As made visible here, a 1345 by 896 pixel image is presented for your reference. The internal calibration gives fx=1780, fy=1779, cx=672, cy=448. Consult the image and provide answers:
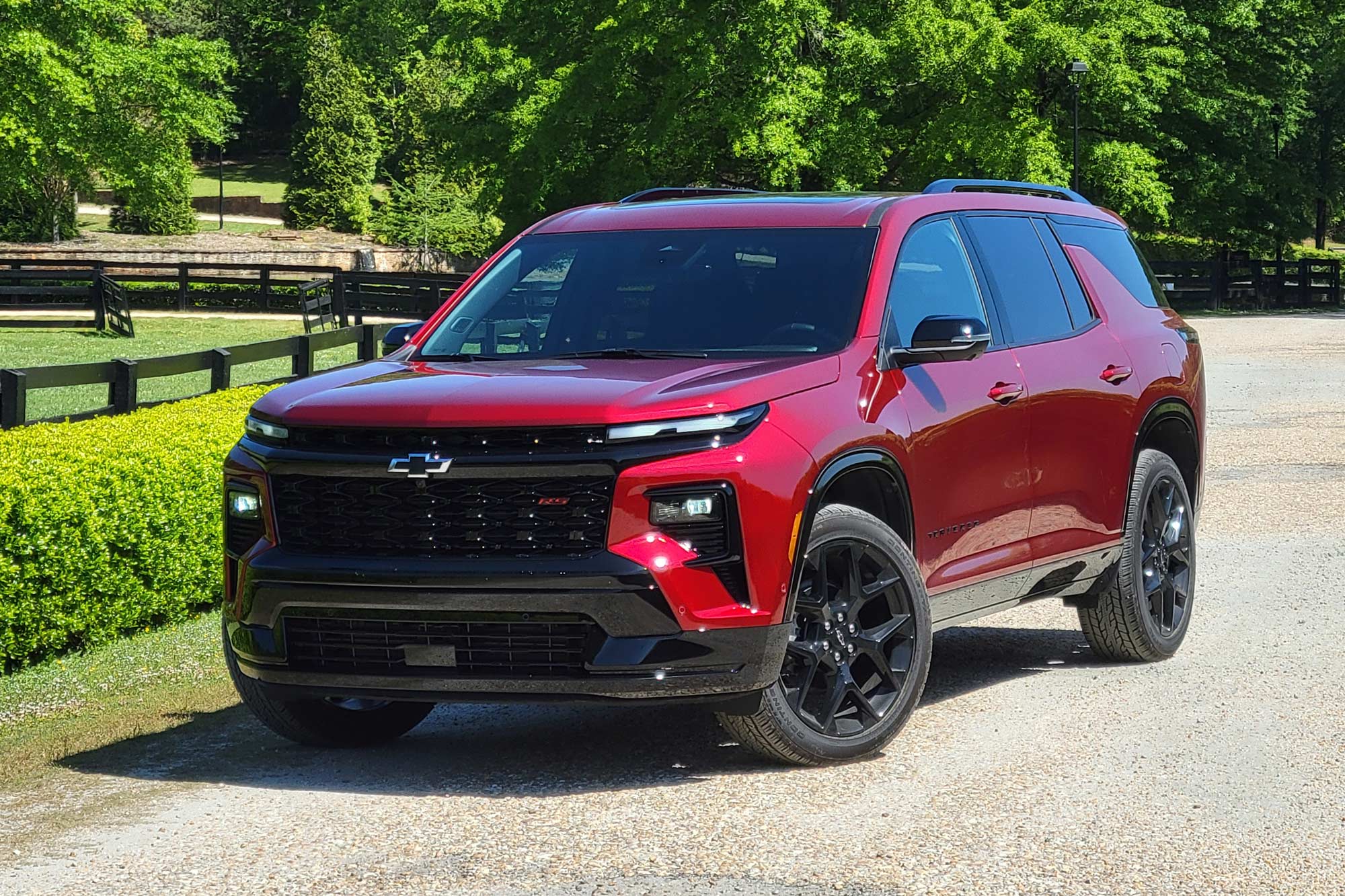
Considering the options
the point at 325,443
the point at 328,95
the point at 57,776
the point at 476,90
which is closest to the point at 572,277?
the point at 325,443

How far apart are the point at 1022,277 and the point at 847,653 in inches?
86.9

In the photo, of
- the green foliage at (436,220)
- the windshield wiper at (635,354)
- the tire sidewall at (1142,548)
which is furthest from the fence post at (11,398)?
the green foliage at (436,220)

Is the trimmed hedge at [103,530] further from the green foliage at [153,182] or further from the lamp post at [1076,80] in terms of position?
the green foliage at [153,182]

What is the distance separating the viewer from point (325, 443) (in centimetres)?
584

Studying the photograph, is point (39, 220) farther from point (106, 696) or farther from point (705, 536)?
point (705, 536)

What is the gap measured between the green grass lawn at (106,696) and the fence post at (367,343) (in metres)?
→ 9.51

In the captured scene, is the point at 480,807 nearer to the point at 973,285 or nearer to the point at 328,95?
the point at 973,285

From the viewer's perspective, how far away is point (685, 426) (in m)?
5.55

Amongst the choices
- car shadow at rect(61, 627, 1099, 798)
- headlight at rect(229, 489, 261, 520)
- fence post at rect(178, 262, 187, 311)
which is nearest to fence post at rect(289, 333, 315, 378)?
car shadow at rect(61, 627, 1099, 798)

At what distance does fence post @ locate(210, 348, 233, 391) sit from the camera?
43.1ft

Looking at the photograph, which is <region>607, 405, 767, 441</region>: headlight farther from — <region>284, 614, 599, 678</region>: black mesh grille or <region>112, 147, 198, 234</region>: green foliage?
<region>112, 147, 198, 234</region>: green foliage

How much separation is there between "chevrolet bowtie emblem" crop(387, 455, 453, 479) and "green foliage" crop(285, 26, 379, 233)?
80.3 metres

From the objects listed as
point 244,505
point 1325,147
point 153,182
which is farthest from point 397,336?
point 1325,147

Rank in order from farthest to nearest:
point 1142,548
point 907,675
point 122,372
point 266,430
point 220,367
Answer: point 220,367 → point 122,372 → point 1142,548 → point 907,675 → point 266,430
